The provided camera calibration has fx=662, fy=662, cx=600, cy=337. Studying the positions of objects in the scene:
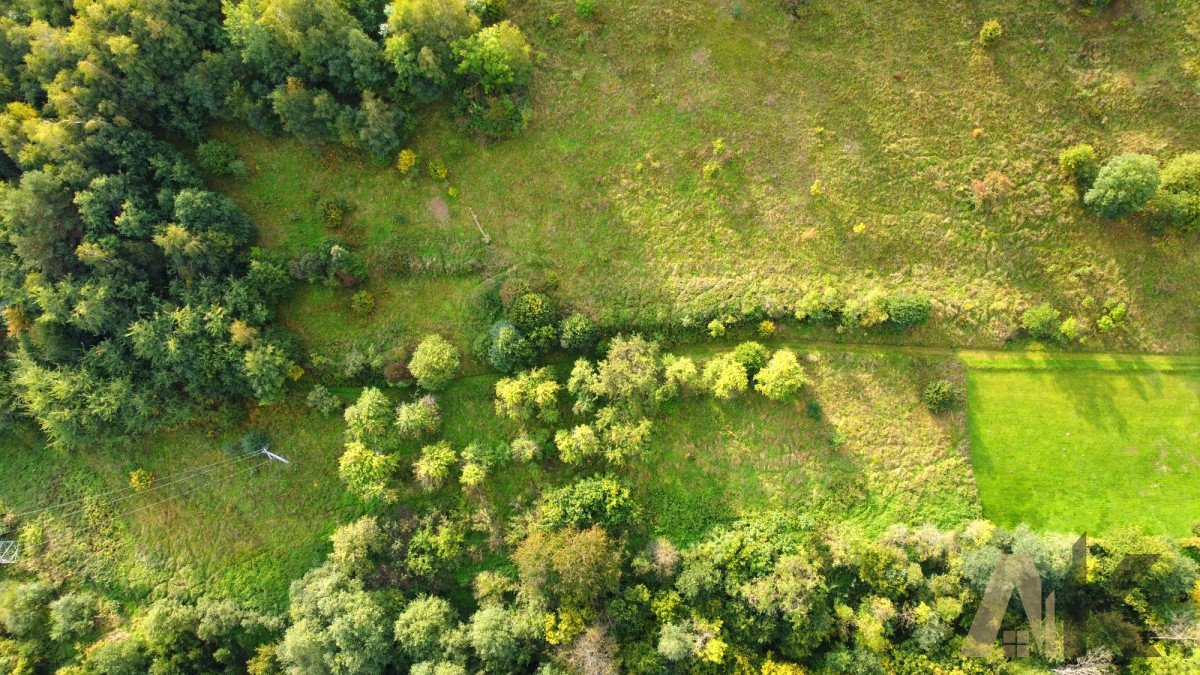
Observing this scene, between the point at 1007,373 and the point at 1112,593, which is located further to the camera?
the point at 1007,373

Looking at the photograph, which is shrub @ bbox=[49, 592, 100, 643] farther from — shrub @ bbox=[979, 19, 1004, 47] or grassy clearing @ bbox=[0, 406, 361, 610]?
shrub @ bbox=[979, 19, 1004, 47]

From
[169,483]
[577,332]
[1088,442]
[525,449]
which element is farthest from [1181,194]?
[169,483]

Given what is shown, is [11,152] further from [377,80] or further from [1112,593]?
[1112,593]

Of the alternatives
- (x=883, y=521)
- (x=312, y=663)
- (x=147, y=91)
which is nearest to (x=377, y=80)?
(x=147, y=91)

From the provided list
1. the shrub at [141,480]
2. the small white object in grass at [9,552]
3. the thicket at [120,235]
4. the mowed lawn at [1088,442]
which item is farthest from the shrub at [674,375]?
the small white object in grass at [9,552]

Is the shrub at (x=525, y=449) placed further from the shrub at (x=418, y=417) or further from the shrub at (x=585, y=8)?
the shrub at (x=585, y=8)

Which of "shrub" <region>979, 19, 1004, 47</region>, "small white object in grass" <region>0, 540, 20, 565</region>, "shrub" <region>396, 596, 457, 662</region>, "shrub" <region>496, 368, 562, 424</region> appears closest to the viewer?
"shrub" <region>396, 596, 457, 662</region>

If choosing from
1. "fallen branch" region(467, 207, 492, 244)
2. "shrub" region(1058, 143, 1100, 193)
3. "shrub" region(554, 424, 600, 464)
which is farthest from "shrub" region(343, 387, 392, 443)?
"shrub" region(1058, 143, 1100, 193)
